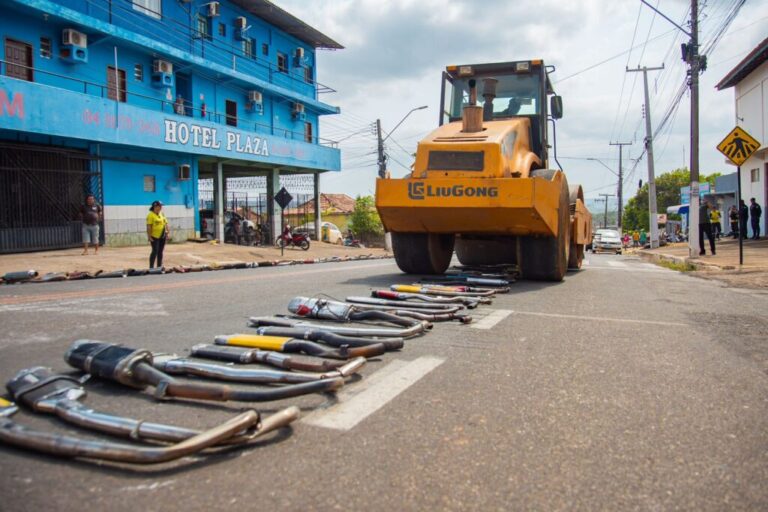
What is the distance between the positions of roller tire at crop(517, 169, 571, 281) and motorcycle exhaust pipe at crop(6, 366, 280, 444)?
6.71m

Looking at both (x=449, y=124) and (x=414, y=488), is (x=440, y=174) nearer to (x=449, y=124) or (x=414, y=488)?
(x=449, y=124)

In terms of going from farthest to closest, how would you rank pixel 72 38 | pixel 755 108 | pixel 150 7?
1. pixel 755 108
2. pixel 150 7
3. pixel 72 38

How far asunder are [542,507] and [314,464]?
33.3 inches

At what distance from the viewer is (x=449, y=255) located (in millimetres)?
10180

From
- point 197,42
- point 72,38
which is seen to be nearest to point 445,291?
point 72,38

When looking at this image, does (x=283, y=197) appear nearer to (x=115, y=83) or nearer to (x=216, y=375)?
(x=115, y=83)

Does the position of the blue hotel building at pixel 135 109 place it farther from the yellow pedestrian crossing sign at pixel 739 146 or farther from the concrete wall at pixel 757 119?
the concrete wall at pixel 757 119

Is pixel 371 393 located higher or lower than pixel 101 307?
lower

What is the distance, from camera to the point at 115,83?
810 inches

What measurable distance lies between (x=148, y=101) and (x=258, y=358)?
69.1 feet

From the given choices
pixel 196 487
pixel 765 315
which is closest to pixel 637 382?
pixel 196 487

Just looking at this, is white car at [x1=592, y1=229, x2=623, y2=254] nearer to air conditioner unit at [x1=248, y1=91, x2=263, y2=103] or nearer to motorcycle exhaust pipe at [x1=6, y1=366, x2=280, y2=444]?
air conditioner unit at [x1=248, y1=91, x2=263, y2=103]

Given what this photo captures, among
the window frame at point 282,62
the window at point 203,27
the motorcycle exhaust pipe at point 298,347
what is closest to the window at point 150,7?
the window at point 203,27

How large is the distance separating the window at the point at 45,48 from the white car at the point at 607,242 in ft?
88.7
